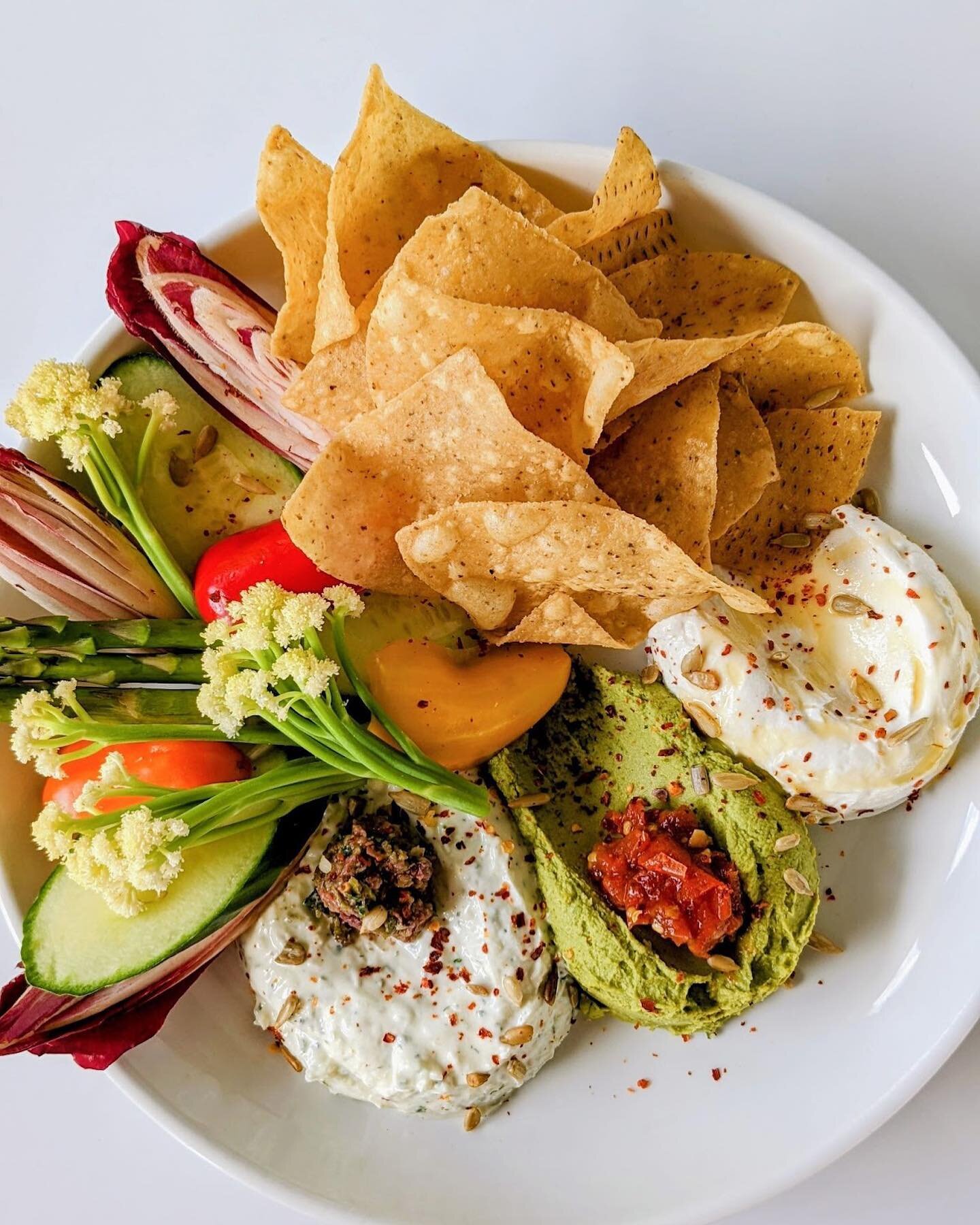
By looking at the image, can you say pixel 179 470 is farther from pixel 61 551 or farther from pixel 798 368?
pixel 798 368

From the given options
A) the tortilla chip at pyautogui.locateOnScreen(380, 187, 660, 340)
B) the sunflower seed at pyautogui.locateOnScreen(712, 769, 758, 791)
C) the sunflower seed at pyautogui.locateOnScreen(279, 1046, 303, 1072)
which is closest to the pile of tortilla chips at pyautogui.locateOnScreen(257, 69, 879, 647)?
the tortilla chip at pyautogui.locateOnScreen(380, 187, 660, 340)

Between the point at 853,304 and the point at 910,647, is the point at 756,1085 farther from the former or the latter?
the point at 853,304

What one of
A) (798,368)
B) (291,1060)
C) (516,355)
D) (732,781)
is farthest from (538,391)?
(291,1060)

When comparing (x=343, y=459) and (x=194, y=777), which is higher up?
(x=343, y=459)

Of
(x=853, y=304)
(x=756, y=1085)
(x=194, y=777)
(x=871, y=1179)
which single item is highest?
(x=853, y=304)

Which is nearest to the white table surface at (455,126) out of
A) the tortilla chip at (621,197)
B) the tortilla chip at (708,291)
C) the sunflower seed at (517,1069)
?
the sunflower seed at (517,1069)

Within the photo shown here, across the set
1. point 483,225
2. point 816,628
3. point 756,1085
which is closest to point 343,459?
point 483,225

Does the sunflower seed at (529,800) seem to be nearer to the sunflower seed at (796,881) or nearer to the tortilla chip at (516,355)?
the sunflower seed at (796,881)
